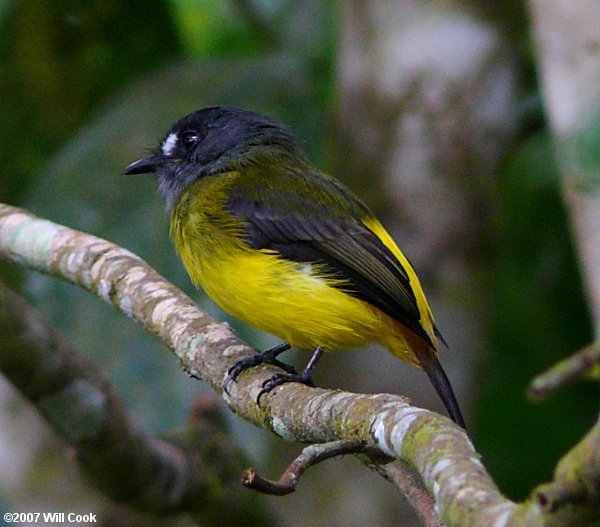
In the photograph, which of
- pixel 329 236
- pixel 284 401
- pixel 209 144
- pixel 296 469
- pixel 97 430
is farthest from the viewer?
pixel 209 144

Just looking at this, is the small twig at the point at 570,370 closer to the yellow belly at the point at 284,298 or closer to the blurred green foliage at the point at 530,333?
the yellow belly at the point at 284,298

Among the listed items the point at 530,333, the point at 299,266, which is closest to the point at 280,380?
the point at 299,266

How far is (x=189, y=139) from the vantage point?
3.97 meters

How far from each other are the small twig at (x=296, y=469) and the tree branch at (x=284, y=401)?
0.06 metres

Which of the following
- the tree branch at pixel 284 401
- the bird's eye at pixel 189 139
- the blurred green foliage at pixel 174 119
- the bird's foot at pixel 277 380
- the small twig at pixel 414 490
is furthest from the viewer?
the blurred green foliage at pixel 174 119

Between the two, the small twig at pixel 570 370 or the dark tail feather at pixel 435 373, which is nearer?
the small twig at pixel 570 370

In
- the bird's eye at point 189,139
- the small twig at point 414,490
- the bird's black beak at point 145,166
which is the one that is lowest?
the bird's black beak at point 145,166

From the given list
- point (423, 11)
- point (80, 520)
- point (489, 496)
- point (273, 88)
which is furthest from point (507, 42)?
point (489, 496)

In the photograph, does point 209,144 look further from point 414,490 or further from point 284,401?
point 414,490

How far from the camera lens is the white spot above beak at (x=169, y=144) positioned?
3.99m

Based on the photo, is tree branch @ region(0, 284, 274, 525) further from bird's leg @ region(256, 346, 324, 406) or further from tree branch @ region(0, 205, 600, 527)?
bird's leg @ region(256, 346, 324, 406)

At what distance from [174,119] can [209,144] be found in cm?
88

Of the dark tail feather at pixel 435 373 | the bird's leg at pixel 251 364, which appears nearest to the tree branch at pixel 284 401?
the bird's leg at pixel 251 364

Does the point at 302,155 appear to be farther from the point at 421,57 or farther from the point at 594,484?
the point at 594,484
